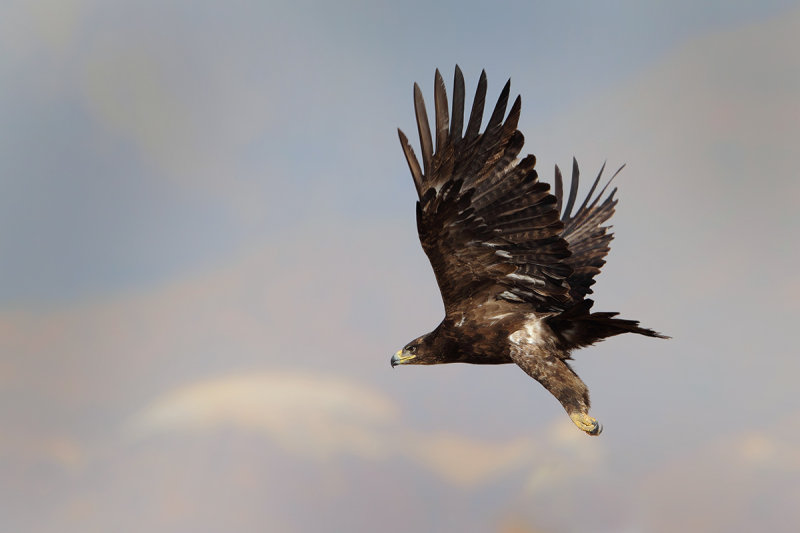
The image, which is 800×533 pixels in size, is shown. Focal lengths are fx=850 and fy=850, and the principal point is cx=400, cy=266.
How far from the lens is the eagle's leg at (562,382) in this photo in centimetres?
984

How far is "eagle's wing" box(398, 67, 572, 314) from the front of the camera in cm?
946

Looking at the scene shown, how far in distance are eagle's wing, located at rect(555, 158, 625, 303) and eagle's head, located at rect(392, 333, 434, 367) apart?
2383 millimetres

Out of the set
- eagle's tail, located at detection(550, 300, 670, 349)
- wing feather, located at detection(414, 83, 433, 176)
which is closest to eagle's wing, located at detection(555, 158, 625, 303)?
eagle's tail, located at detection(550, 300, 670, 349)

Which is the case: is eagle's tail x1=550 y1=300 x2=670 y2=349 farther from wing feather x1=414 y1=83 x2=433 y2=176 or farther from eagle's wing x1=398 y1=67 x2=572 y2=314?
wing feather x1=414 y1=83 x2=433 y2=176

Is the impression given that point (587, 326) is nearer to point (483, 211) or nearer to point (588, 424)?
point (588, 424)

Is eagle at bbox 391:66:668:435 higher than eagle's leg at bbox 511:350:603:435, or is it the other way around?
eagle at bbox 391:66:668:435

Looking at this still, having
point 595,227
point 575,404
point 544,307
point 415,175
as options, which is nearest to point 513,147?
point 415,175

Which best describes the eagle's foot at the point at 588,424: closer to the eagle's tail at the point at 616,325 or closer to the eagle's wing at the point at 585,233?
the eagle's tail at the point at 616,325

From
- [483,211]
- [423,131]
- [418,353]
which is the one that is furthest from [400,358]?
[423,131]

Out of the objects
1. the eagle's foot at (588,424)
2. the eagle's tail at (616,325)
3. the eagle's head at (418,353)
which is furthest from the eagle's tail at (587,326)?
the eagle's head at (418,353)

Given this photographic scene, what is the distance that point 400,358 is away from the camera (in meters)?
11.7

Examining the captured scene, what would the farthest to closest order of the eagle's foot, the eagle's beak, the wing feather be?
the eagle's beak < the eagle's foot < the wing feather

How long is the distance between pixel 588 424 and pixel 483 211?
274 cm

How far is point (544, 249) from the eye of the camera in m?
10.2
